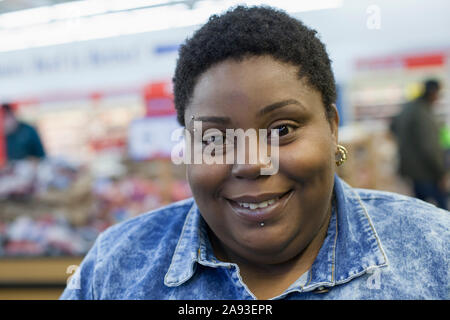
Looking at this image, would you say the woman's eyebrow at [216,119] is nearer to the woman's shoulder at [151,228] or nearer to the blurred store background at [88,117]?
the woman's shoulder at [151,228]

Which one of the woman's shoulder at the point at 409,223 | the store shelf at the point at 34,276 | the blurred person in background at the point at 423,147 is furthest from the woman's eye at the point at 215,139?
the blurred person in background at the point at 423,147

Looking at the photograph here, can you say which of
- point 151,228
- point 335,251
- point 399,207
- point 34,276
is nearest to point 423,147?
point 399,207

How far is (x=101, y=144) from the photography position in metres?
3.51

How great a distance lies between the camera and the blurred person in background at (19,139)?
355 cm

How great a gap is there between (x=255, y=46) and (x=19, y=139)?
3.20 metres

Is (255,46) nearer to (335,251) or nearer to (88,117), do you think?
(335,251)

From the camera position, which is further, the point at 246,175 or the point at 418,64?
the point at 418,64

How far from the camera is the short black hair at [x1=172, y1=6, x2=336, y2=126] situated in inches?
37.5

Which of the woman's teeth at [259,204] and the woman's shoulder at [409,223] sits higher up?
the woman's teeth at [259,204]

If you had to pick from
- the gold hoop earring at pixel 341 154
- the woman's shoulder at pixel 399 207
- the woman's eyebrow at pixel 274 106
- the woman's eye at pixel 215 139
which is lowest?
the woman's shoulder at pixel 399 207

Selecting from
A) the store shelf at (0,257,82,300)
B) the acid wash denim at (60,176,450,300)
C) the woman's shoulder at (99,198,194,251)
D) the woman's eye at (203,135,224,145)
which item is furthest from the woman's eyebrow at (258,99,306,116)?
the store shelf at (0,257,82,300)
